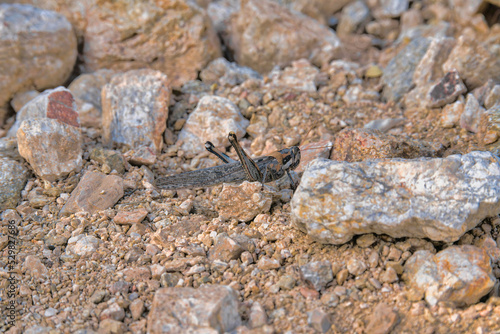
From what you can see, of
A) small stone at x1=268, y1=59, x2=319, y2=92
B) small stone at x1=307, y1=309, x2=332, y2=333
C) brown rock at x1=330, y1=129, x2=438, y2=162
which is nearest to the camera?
small stone at x1=307, y1=309, x2=332, y2=333

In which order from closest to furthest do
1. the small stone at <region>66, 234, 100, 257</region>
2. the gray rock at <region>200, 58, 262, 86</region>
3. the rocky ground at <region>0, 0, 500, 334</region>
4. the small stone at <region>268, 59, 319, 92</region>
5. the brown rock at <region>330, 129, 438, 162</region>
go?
the rocky ground at <region>0, 0, 500, 334</region> < the small stone at <region>66, 234, 100, 257</region> < the brown rock at <region>330, 129, 438, 162</region> < the small stone at <region>268, 59, 319, 92</region> < the gray rock at <region>200, 58, 262, 86</region>

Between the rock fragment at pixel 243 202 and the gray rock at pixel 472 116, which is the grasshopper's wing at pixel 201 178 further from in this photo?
the gray rock at pixel 472 116

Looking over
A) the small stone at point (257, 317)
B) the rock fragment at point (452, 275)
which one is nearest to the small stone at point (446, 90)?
the rock fragment at point (452, 275)

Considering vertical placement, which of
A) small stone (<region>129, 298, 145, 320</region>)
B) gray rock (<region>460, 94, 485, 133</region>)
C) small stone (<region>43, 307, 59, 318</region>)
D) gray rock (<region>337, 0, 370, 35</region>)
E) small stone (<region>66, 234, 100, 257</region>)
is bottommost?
small stone (<region>43, 307, 59, 318</region>)

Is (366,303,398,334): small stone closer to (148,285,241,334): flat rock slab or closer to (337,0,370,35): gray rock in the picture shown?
(148,285,241,334): flat rock slab

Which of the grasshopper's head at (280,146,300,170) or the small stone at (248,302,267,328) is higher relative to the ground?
the grasshopper's head at (280,146,300,170)

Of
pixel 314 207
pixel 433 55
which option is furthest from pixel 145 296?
pixel 433 55

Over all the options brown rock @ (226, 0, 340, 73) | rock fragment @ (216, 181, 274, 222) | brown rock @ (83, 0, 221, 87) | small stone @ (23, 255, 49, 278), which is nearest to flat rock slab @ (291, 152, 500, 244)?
rock fragment @ (216, 181, 274, 222)
